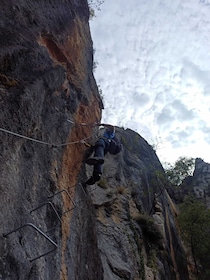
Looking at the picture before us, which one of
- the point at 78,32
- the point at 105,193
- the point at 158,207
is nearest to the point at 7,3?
the point at 78,32

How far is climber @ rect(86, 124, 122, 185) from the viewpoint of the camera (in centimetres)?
856

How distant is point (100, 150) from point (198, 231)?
1401 centimetres

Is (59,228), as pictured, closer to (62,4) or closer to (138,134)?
(62,4)

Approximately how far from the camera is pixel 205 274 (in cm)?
1902

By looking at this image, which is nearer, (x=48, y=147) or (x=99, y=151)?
(x=48, y=147)

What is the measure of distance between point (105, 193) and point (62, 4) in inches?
377

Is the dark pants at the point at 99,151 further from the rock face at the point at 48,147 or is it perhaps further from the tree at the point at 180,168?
the tree at the point at 180,168

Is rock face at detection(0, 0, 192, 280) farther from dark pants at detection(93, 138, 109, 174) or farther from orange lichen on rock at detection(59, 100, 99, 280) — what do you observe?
dark pants at detection(93, 138, 109, 174)

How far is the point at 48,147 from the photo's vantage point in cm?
626

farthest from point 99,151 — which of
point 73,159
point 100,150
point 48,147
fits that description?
point 48,147

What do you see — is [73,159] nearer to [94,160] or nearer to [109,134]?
[94,160]

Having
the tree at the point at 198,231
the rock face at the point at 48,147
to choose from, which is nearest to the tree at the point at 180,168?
the tree at the point at 198,231

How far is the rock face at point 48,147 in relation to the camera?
451cm

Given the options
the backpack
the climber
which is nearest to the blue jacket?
the climber
